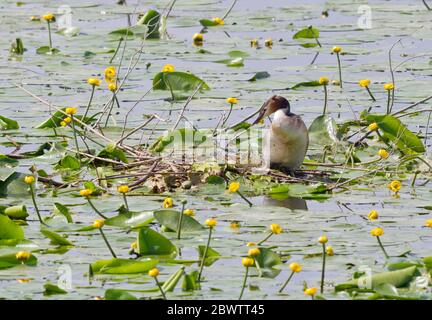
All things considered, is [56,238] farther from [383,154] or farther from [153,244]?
[383,154]

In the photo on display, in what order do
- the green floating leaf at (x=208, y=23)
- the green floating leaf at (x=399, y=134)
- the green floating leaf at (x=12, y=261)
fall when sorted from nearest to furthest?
the green floating leaf at (x=12, y=261) → the green floating leaf at (x=399, y=134) → the green floating leaf at (x=208, y=23)

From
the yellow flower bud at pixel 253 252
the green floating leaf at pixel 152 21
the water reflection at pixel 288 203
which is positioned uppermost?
the green floating leaf at pixel 152 21

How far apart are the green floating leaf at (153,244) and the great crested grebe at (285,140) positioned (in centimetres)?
192

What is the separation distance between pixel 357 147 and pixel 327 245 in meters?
2.53

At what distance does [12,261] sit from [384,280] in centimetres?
193

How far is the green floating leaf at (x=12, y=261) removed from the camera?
6.76 metres

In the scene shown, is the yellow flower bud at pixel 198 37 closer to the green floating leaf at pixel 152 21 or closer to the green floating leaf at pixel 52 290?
the green floating leaf at pixel 152 21

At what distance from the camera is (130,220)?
750cm

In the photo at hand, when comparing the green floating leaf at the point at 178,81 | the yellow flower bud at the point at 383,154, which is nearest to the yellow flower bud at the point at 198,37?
the green floating leaf at the point at 178,81

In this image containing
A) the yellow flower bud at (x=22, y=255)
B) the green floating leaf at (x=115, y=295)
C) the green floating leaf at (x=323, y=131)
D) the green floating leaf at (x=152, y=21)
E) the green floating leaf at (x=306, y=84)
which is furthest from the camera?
the green floating leaf at (x=152, y=21)

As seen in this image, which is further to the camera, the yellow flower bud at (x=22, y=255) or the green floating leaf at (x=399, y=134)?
the green floating leaf at (x=399, y=134)

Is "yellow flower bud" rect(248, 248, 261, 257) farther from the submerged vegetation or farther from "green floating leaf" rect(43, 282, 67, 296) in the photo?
"green floating leaf" rect(43, 282, 67, 296)

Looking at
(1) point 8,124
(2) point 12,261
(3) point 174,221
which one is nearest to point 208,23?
(1) point 8,124

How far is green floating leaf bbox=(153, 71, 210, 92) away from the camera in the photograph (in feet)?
34.6
